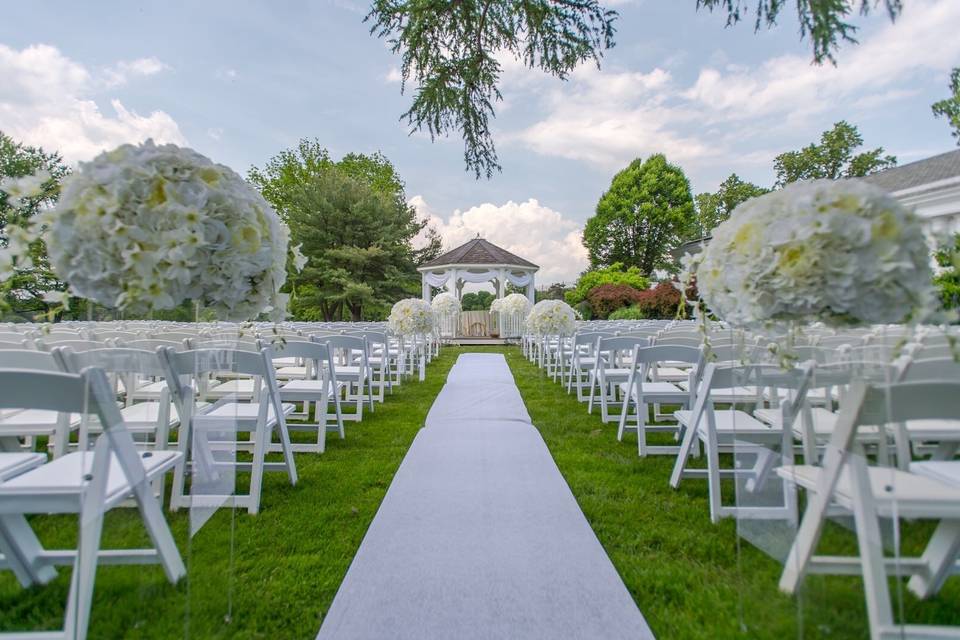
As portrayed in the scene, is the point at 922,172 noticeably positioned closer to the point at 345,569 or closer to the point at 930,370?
the point at 930,370

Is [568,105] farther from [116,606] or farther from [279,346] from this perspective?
[116,606]

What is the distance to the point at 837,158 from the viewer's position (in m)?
29.5

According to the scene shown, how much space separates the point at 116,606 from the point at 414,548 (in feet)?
4.28

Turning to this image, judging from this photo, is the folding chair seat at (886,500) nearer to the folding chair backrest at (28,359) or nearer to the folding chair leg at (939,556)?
the folding chair leg at (939,556)

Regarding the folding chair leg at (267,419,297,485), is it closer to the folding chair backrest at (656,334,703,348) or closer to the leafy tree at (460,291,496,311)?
the folding chair backrest at (656,334,703,348)

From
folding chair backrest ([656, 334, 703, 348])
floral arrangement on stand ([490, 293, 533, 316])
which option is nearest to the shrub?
floral arrangement on stand ([490, 293, 533, 316])

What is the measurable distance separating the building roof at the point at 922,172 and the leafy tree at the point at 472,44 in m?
13.4

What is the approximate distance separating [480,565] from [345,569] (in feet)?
2.15

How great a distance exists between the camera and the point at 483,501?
3.16 m

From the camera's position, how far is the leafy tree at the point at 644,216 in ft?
106

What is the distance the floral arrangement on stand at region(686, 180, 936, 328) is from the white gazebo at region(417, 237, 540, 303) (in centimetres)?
1742

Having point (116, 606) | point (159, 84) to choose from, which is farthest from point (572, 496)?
point (159, 84)

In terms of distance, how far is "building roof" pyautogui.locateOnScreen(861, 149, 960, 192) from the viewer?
14423mm

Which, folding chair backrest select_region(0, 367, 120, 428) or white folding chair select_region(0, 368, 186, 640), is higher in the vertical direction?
folding chair backrest select_region(0, 367, 120, 428)
